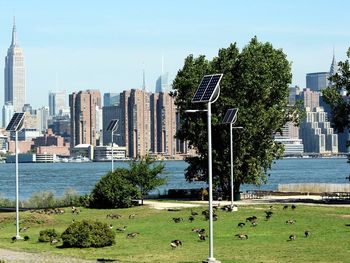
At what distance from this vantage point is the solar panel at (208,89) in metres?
33.4

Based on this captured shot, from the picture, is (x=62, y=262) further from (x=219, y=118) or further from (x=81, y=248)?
(x=219, y=118)

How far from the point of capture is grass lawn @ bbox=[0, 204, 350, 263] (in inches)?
1430

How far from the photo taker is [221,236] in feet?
146

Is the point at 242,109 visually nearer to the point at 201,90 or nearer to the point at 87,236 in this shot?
the point at 87,236

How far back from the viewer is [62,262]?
35.1 m

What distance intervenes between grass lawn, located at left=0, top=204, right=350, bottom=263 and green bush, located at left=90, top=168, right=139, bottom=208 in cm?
445

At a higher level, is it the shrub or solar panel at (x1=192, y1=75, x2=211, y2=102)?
solar panel at (x1=192, y1=75, x2=211, y2=102)

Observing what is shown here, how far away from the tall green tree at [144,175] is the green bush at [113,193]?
5.80 feet

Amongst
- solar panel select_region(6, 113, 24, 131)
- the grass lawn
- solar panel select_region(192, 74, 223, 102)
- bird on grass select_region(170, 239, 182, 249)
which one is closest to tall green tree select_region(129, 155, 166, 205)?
the grass lawn

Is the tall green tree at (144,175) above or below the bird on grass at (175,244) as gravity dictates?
above

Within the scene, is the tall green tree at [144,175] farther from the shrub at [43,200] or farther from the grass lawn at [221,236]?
the shrub at [43,200]

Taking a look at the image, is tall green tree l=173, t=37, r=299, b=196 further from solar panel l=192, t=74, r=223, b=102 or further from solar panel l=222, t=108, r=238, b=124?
solar panel l=192, t=74, r=223, b=102

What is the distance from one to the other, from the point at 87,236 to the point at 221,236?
7.64 metres

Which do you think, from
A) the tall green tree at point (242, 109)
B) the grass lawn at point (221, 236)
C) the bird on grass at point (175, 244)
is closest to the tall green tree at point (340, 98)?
the tall green tree at point (242, 109)
